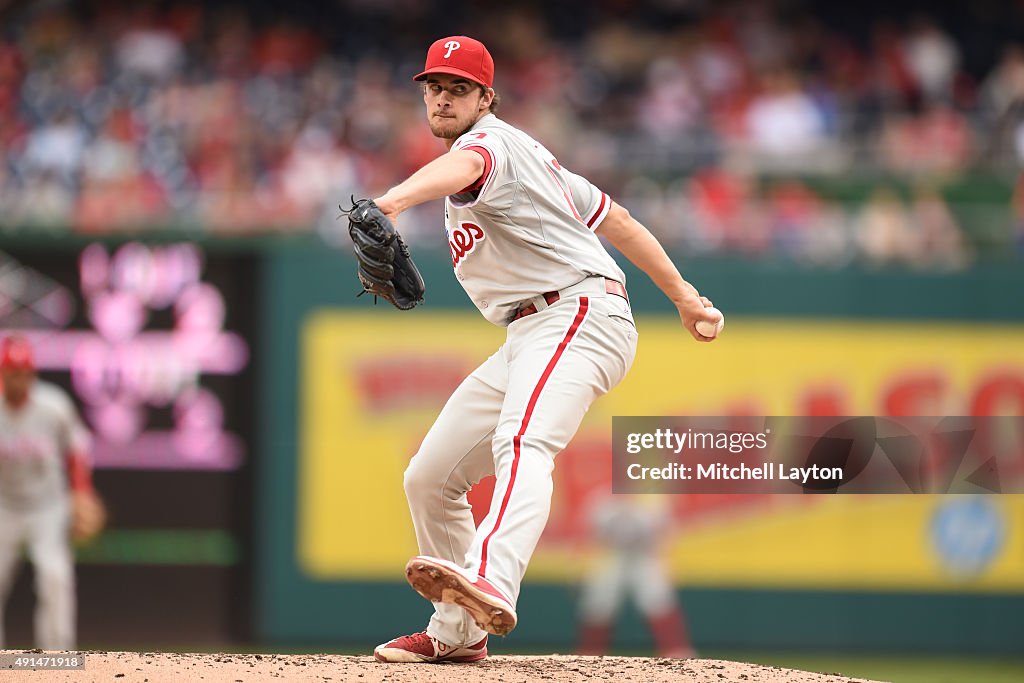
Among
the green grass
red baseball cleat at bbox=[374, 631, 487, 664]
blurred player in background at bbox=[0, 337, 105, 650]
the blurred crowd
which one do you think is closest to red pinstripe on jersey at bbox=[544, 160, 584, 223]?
red baseball cleat at bbox=[374, 631, 487, 664]

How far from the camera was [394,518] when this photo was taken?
35.6ft

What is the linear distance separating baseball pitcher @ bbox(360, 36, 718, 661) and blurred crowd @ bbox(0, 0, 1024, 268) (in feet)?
19.7

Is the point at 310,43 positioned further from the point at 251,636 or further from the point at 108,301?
the point at 251,636

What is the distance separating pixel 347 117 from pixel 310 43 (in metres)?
2.31

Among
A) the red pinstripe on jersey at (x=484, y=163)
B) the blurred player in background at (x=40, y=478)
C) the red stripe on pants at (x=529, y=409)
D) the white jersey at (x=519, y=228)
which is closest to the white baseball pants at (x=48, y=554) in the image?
the blurred player in background at (x=40, y=478)

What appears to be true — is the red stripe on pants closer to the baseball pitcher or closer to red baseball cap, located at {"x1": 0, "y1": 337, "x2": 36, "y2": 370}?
the baseball pitcher

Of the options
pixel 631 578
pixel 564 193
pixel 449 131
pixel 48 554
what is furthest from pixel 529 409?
pixel 631 578

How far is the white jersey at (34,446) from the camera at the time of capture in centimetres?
901

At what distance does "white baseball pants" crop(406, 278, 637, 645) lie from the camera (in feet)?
14.5

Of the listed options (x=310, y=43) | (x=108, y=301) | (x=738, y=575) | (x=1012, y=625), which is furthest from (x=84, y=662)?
(x=310, y=43)

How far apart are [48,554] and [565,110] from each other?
6414 mm

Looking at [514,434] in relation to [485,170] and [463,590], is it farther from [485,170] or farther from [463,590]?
[485,170]

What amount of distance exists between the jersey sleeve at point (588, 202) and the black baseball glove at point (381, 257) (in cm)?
86

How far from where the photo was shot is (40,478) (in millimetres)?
9125
